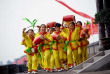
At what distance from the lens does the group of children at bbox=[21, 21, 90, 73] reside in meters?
7.87

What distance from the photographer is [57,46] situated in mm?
8234

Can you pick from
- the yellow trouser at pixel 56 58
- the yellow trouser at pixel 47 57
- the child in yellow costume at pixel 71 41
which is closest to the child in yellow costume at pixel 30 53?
the yellow trouser at pixel 47 57

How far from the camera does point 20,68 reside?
38.8 feet

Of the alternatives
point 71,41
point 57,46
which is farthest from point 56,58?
point 71,41

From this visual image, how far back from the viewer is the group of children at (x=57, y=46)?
7871mm

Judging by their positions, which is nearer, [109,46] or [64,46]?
[109,46]

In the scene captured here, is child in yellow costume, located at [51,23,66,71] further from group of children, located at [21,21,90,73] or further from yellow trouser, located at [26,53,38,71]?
yellow trouser, located at [26,53,38,71]

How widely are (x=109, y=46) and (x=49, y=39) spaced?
2.29 m

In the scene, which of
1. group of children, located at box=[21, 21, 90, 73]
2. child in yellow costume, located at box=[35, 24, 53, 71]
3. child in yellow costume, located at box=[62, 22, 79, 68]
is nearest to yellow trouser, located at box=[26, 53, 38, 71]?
group of children, located at box=[21, 21, 90, 73]

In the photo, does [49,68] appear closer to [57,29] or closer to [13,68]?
[57,29]

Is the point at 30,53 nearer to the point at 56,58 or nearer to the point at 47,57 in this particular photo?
the point at 47,57

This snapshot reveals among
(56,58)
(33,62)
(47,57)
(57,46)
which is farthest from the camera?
(57,46)

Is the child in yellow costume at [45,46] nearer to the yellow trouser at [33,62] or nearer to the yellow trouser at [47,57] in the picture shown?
the yellow trouser at [47,57]

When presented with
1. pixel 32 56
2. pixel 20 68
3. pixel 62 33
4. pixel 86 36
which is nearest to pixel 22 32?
pixel 32 56
